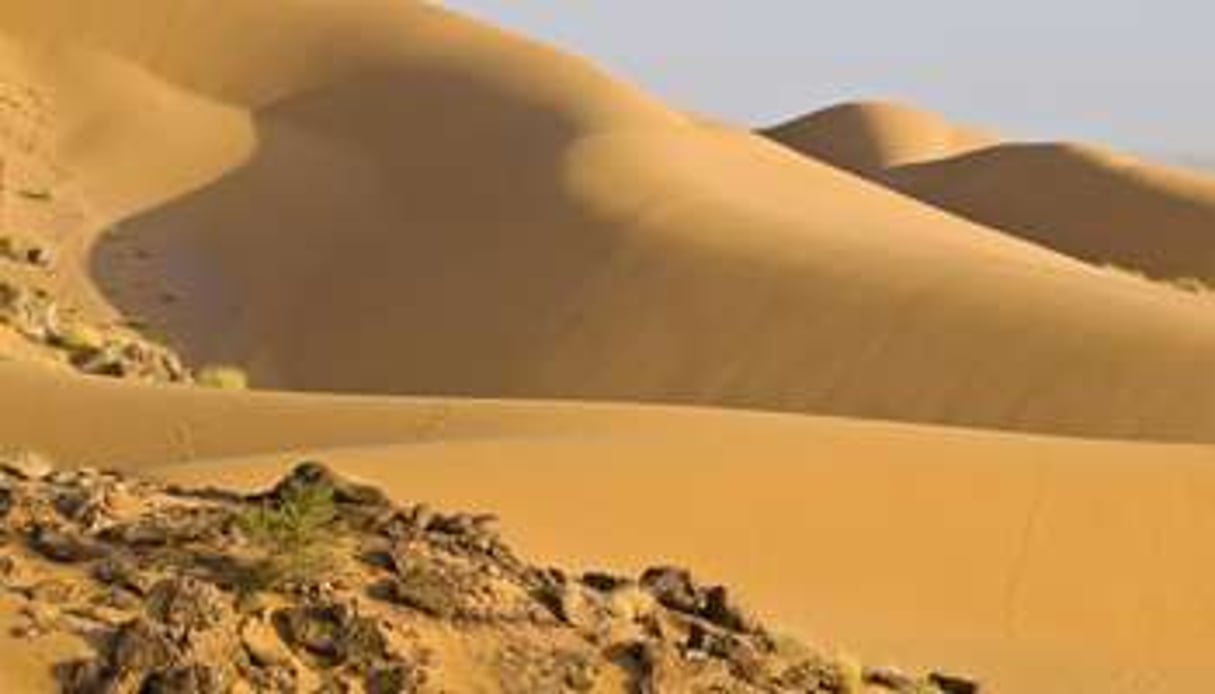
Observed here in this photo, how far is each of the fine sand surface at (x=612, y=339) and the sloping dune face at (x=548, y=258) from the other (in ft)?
0.24

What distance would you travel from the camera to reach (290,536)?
859cm

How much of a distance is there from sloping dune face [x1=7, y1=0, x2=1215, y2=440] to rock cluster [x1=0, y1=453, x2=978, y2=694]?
15957 millimetres

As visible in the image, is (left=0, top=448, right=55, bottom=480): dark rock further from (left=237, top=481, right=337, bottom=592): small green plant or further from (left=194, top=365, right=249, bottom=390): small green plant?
(left=194, top=365, right=249, bottom=390): small green plant

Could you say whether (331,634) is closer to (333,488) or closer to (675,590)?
(333,488)

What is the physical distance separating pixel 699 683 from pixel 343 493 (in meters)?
1.81

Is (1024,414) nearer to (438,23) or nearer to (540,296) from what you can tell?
(540,296)

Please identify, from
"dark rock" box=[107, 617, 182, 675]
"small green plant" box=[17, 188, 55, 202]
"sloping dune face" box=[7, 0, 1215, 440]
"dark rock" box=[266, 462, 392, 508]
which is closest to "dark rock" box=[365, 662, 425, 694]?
"dark rock" box=[107, 617, 182, 675]

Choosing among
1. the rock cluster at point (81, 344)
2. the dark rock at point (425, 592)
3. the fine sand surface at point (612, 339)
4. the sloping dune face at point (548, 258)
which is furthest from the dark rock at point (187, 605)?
the sloping dune face at point (548, 258)

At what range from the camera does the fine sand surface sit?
15031 mm

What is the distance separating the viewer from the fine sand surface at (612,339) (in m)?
15.0

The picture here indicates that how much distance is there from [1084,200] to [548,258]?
3994cm

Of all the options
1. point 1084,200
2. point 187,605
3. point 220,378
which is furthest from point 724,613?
point 1084,200

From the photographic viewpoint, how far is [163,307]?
31453 mm

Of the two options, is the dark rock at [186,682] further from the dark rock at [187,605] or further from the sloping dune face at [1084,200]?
the sloping dune face at [1084,200]
